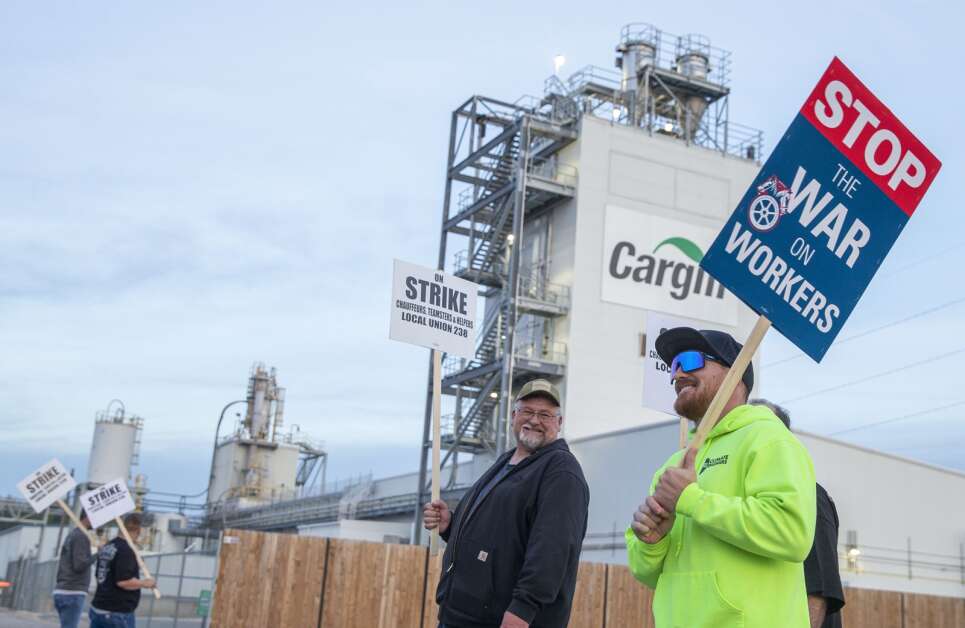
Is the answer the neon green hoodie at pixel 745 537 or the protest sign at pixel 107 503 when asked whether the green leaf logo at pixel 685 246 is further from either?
Answer: the neon green hoodie at pixel 745 537

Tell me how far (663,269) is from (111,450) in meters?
34.4

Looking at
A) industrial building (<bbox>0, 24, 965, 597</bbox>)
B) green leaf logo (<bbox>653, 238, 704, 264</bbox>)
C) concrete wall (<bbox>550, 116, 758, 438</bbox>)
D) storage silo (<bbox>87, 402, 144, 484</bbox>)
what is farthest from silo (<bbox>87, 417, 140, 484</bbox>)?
green leaf logo (<bbox>653, 238, 704, 264</bbox>)

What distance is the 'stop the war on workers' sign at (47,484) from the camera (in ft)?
49.7

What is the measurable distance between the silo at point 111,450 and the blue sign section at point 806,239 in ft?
188

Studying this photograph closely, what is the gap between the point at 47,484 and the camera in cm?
1527

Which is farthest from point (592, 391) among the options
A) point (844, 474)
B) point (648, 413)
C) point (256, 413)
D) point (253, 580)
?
point (256, 413)

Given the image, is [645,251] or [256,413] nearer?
[645,251]

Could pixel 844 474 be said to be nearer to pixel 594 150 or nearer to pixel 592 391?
pixel 592 391

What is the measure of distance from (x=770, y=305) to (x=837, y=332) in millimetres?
289

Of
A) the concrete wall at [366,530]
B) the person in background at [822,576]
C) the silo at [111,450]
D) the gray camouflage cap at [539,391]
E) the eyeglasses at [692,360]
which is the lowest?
the person in background at [822,576]

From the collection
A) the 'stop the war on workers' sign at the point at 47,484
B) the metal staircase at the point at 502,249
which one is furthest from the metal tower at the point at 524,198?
the 'stop the war on workers' sign at the point at 47,484

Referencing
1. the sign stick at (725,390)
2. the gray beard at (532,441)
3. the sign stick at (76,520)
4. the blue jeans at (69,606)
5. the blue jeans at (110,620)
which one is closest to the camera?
the sign stick at (725,390)

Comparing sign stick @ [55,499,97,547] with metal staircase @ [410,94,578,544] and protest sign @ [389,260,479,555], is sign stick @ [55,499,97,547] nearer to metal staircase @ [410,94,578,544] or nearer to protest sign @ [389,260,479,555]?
protest sign @ [389,260,479,555]

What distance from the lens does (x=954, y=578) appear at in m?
27.9
